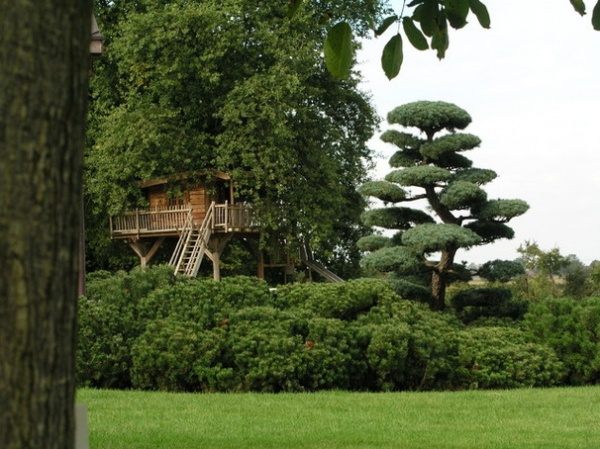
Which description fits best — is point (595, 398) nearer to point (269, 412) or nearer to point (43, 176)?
point (269, 412)

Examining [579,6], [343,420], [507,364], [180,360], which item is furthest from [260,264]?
[579,6]

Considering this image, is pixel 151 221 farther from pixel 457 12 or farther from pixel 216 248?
pixel 457 12

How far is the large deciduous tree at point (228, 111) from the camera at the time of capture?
32656 millimetres

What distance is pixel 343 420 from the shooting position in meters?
10.4

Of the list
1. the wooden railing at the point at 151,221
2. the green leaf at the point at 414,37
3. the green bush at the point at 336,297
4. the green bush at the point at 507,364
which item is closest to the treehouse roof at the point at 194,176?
the wooden railing at the point at 151,221

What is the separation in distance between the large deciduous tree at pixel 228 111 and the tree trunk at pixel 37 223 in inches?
1140

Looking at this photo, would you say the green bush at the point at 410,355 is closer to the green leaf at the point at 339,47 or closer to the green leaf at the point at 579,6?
the green leaf at the point at 579,6

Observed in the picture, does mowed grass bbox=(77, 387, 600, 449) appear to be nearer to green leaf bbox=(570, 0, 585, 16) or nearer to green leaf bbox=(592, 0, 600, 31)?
green leaf bbox=(570, 0, 585, 16)

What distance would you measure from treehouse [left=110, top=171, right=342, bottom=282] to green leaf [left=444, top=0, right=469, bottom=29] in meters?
27.6

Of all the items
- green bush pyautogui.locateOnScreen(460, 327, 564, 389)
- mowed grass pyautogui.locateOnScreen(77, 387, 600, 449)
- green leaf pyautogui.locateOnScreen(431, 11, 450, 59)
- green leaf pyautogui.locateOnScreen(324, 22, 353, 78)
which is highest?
green leaf pyautogui.locateOnScreen(431, 11, 450, 59)

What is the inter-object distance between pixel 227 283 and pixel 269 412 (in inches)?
157

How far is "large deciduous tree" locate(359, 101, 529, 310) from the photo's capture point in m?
20.6

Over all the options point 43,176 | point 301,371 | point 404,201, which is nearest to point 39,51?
point 43,176

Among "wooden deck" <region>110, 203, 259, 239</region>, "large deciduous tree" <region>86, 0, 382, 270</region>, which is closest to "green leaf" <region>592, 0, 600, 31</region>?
"large deciduous tree" <region>86, 0, 382, 270</region>
